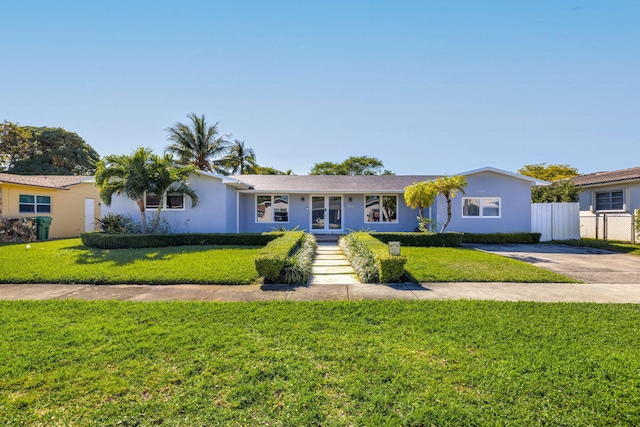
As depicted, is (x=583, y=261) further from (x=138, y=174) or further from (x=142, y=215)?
(x=142, y=215)

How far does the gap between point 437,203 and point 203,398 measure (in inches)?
610

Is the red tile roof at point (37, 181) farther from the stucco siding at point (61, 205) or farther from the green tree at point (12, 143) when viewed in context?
the green tree at point (12, 143)

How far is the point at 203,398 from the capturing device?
108 inches

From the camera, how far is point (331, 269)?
28.6 feet

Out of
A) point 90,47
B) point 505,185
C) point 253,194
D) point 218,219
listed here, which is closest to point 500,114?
point 505,185

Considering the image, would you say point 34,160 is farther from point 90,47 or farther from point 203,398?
point 203,398

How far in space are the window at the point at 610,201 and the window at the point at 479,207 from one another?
660cm

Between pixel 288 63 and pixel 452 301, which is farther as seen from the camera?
pixel 288 63

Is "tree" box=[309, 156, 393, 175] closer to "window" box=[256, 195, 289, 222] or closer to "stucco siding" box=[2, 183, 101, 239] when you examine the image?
"window" box=[256, 195, 289, 222]

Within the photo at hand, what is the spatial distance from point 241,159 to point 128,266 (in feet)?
84.7

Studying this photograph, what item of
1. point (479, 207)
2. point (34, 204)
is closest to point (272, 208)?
point (479, 207)

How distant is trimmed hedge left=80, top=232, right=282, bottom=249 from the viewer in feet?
40.8

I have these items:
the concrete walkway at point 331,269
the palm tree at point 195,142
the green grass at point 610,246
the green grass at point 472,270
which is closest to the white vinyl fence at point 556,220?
the green grass at point 610,246

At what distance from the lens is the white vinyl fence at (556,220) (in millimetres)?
15562
